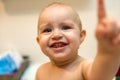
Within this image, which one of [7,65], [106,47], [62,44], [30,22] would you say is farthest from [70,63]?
[30,22]

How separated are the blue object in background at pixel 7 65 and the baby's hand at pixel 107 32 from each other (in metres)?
0.89

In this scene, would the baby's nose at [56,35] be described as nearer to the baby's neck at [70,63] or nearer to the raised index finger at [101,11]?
the baby's neck at [70,63]

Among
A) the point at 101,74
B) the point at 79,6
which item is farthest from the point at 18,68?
the point at 101,74

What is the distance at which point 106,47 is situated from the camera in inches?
15.6

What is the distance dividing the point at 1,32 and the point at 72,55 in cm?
93

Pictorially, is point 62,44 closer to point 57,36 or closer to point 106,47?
point 57,36

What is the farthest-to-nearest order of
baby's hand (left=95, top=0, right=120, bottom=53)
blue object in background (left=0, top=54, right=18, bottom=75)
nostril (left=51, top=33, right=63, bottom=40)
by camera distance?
1. blue object in background (left=0, top=54, right=18, bottom=75)
2. nostril (left=51, top=33, right=63, bottom=40)
3. baby's hand (left=95, top=0, right=120, bottom=53)

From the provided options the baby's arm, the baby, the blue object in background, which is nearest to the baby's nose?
the baby

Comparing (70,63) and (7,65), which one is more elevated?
(70,63)

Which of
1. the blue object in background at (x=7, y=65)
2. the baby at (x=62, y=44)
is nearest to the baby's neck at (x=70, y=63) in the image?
the baby at (x=62, y=44)

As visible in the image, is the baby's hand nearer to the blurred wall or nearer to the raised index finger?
the raised index finger

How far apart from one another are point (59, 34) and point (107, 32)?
198 mm

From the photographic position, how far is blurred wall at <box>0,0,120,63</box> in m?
1.30

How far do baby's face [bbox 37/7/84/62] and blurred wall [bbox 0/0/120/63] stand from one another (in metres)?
0.72
